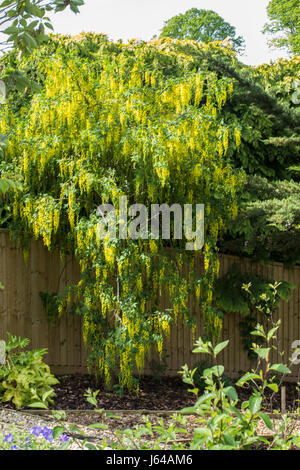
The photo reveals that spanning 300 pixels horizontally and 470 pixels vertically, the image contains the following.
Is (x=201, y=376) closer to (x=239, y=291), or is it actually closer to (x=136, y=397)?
(x=136, y=397)

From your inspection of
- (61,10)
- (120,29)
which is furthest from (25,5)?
(120,29)

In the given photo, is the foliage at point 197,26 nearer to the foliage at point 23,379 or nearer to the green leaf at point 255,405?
the foliage at point 23,379

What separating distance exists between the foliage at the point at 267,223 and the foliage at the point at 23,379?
2.54 metres

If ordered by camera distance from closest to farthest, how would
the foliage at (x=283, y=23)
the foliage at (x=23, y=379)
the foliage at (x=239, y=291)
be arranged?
the foliage at (x=23, y=379)
the foliage at (x=239, y=291)
the foliage at (x=283, y=23)

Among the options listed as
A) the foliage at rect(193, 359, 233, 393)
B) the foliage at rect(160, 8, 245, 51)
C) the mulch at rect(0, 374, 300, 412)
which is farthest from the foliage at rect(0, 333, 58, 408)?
the foliage at rect(160, 8, 245, 51)

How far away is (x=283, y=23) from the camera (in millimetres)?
17484

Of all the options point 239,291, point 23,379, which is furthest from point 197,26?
point 23,379

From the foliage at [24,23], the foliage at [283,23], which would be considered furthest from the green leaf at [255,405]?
the foliage at [283,23]

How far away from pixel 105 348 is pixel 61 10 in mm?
3637

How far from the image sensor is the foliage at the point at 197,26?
17.6m

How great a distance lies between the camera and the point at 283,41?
694 inches

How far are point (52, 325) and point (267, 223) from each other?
106 inches

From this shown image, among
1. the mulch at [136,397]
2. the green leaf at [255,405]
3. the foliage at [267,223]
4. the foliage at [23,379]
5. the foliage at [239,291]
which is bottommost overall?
the mulch at [136,397]

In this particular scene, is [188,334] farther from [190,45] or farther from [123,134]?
[190,45]
